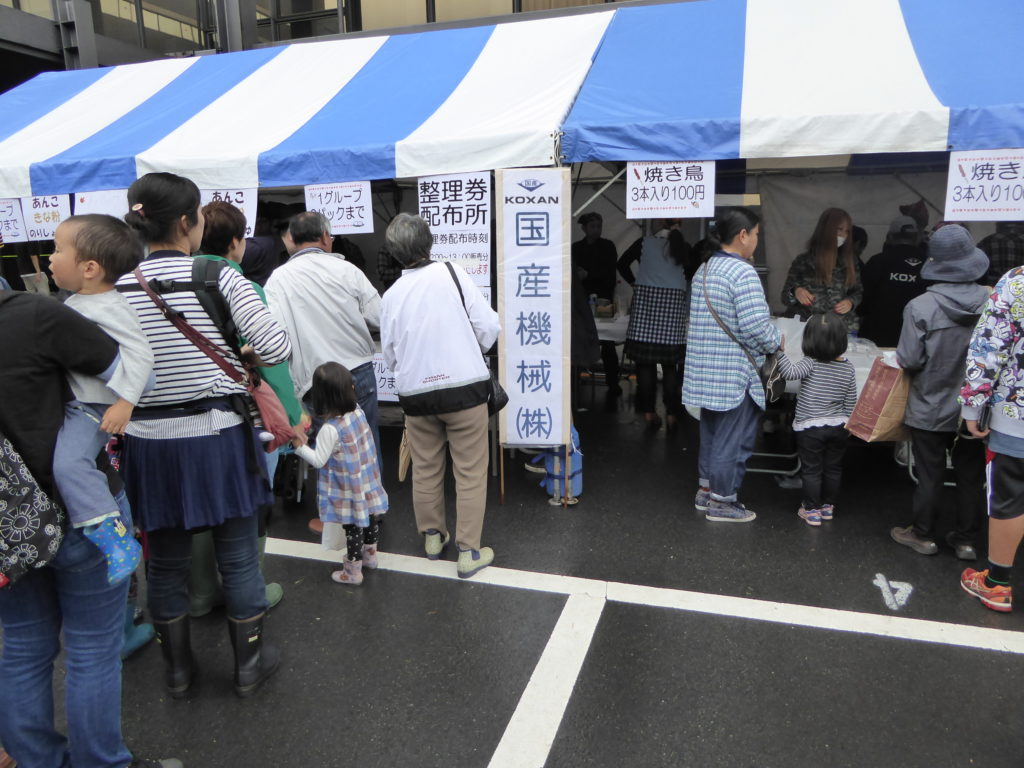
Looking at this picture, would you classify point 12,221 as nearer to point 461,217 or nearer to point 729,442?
point 461,217

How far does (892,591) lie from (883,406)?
97cm

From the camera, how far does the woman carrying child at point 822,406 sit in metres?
4.02

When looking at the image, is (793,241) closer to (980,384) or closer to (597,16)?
(597,16)

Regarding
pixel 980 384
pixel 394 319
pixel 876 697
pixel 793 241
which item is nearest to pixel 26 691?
pixel 394 319

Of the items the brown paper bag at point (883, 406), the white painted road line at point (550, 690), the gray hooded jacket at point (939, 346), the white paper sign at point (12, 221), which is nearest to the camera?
the white painted road line at point (550, 690)

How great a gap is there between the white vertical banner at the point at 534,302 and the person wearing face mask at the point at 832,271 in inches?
91.8

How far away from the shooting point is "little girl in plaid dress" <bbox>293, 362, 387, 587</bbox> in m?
3.26

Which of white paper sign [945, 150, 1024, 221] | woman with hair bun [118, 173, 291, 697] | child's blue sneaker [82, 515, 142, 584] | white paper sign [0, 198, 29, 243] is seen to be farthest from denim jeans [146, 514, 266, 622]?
white paper sign [0, 198, 29, 243]

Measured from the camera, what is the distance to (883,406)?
12.2 ft

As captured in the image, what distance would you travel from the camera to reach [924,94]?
12.7 feet

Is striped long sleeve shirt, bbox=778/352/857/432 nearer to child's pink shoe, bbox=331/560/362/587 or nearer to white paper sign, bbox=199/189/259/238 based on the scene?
child's pink shoe, bbox=331/560/362/587

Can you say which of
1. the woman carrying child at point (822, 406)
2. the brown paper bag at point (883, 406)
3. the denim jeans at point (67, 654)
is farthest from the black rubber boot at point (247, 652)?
the brown paper bag at point (883, 406)

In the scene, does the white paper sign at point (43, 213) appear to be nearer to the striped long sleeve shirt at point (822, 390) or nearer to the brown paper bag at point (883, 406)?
the striped long sleeve shirt at point (822, 390)

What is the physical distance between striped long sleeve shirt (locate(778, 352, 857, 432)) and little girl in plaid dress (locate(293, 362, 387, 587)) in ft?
8.04
